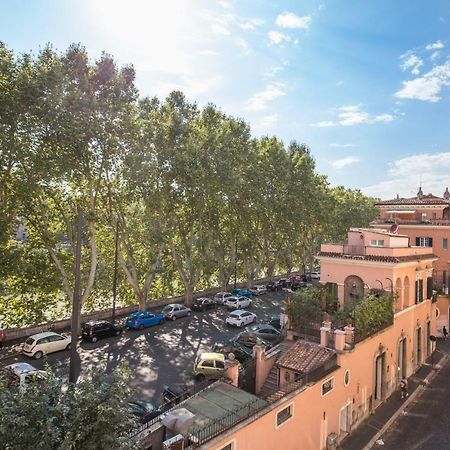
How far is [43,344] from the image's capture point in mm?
22562

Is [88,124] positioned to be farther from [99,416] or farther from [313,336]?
[99,416]

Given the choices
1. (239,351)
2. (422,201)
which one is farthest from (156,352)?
(422,201)

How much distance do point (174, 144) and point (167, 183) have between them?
11.4ft

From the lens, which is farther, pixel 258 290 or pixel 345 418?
pixel 258 290

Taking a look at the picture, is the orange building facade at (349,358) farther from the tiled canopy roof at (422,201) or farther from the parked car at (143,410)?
the tiled canopy roof at (422,201)

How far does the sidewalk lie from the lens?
18.0m

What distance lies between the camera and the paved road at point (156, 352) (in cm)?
2006

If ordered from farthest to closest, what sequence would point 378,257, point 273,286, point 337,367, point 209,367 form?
point 273,286
point 378,257
point 209,367
point 337,367

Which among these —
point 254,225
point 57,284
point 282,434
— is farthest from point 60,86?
point 254,225

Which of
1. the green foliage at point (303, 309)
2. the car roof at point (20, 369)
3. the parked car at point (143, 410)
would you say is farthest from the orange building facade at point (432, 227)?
the car roof at point (20, 369)

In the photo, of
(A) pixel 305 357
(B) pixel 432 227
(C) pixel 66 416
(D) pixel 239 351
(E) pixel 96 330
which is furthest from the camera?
(B) pixel 432 227

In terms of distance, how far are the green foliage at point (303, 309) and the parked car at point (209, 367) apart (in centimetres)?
478

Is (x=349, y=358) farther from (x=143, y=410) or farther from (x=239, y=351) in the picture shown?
(x=143, y=410)

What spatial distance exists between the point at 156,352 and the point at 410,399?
1615 centimetres
